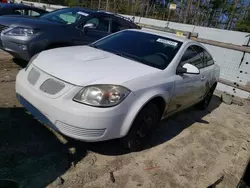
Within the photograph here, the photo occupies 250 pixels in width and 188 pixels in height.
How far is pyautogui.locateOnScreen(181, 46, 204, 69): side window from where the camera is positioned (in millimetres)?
3697

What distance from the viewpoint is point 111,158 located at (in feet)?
9.45

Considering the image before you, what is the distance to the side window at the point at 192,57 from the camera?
146 inches

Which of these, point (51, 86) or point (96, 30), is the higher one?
point (96, 30)

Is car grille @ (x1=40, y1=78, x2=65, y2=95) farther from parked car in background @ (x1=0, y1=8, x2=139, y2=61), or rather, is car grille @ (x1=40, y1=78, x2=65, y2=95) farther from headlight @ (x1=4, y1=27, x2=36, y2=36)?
headlight @ (x1=4, y1=27, x2=36, y2=36)

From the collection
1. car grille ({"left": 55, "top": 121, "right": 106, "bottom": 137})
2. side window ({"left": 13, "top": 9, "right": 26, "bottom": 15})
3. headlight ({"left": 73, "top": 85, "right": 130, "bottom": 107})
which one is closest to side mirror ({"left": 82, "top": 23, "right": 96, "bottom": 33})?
headlight ({"left": 73, "top": 85, "right": 130, "bottom": 107})

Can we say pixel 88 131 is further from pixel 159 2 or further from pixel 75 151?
pixel 159 2

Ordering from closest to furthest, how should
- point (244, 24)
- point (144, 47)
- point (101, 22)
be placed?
point (144, 47) → point (101, 22) → point (244, 24)

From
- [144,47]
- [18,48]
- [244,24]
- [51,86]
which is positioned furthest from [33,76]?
[244,24]

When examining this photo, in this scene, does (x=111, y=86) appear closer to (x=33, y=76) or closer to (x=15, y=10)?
(x=33, y=76)

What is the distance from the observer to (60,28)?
197 inches

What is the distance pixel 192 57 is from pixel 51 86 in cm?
254

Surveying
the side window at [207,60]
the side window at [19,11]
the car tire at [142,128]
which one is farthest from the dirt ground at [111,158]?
the side window at [19,11]

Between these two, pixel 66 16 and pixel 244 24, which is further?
pixel 244 24

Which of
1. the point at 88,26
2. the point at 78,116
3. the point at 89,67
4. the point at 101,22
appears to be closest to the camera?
the point at 78,116
